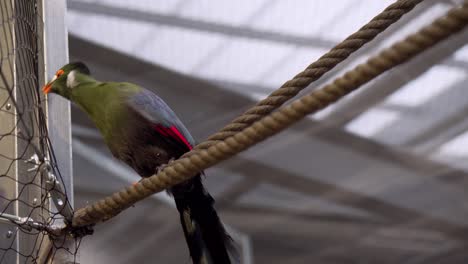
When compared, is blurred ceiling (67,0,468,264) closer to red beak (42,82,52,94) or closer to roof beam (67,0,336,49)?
roof beam (67,0,336,49)

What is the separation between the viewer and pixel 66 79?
114cm

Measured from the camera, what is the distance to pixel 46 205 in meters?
1.01

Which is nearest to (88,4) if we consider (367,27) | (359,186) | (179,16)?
(179,16)

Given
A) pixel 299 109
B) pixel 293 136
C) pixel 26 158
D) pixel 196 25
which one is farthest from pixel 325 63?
pixel 293 136

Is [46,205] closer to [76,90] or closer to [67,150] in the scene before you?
[67,150]

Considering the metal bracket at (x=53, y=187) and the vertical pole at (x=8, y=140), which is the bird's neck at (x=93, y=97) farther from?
the metal bracket at (x=53, y=187)

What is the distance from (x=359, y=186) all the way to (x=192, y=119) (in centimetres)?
96

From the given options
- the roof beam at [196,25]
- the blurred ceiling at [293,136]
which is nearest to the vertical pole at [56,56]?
the blurred ceiling at [293,136]

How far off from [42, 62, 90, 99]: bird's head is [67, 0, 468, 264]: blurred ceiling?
147cm

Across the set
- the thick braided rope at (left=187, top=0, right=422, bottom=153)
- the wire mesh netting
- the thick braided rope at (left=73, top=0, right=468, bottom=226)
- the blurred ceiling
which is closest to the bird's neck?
the wire mesh netting

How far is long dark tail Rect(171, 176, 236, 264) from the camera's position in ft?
3.43

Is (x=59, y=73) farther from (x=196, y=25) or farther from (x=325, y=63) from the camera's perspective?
(x=196, y=25)

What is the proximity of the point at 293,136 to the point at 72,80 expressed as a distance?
2.36 metres

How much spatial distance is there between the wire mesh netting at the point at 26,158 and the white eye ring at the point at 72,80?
0.15 ft
